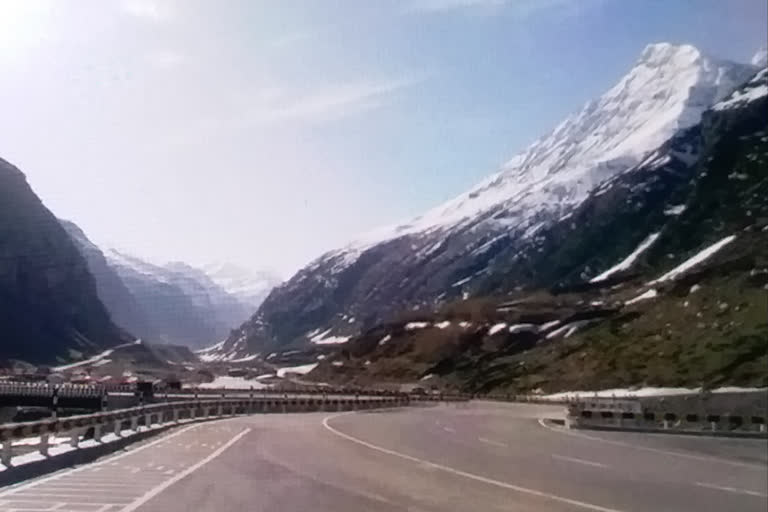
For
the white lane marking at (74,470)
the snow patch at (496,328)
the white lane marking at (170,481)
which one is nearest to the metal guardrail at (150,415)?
the white lane marking at (74,470)

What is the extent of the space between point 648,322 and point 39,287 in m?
46.5

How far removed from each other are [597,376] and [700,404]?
3363 cm

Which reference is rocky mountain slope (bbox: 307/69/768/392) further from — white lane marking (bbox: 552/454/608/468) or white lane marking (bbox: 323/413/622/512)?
white lane marking (bbox: 323/413/622/512)

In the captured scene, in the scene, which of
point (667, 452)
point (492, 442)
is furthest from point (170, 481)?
point (667, 452)

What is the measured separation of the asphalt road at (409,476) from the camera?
18250mm

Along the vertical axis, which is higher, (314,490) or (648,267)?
(648,267)

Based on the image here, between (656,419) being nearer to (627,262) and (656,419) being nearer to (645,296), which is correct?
(645,296)

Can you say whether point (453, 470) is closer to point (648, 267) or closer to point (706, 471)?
point (706, 471)

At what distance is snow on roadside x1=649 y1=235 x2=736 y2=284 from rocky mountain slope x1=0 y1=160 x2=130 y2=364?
63.0 m

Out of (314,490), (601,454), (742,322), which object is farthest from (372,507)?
(742,322)

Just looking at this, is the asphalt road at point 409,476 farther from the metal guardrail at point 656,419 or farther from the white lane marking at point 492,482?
the metal guardrail at point 656,419

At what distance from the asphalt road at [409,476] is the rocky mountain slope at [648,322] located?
71.4 ft

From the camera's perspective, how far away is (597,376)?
87.0 metres

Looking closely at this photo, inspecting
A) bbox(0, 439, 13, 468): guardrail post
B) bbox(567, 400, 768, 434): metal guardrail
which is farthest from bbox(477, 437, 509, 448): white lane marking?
bbox(0, 439, 13, 468): guardrail post
